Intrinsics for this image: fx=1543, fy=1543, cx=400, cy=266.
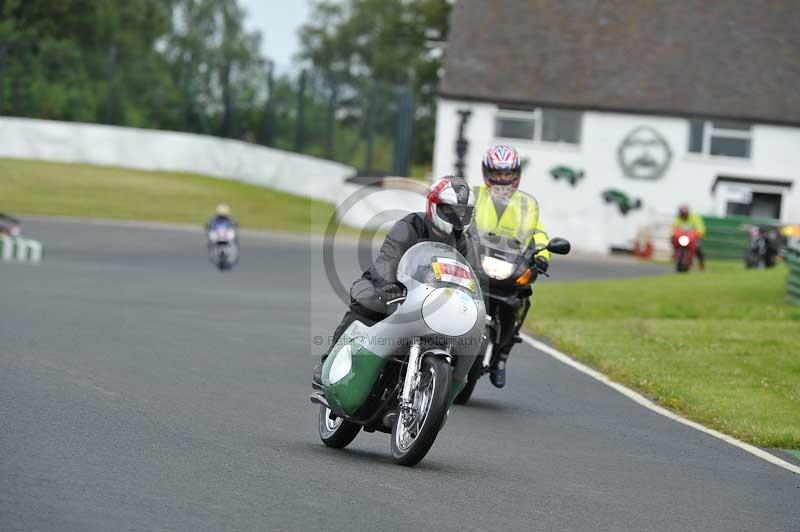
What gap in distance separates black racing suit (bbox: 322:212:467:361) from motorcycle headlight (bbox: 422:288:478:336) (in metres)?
0.33

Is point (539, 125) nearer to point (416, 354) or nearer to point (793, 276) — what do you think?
point (793, 276)

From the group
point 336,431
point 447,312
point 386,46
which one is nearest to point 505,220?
point 336,431

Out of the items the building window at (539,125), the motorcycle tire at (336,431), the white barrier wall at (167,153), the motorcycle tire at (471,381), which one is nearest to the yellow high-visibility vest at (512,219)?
the motorcycle tire at (471,381)

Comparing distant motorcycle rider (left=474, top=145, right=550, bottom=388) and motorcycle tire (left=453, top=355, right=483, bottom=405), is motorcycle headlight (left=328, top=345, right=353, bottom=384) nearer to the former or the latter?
motorcycle tire (left=453, top=355, right=483, bottom=405)

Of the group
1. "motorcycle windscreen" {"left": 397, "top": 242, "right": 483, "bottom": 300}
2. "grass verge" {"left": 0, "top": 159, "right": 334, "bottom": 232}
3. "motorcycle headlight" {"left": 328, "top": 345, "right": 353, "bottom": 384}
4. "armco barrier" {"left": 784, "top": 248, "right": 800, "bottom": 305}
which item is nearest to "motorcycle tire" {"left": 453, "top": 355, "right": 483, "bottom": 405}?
"motorcycle headlight" {"left": 328, "top": 345, "right": 353, "bottom": 384}

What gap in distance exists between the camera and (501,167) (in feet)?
39.8

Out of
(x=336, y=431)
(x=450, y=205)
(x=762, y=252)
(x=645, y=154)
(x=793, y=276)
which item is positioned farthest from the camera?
(x=645, y=154)

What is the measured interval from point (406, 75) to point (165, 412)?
293ft

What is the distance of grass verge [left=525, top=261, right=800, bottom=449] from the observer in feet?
41.8

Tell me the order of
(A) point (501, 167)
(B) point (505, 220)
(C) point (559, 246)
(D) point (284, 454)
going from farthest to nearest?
(B) point (505, 220), (A) point (501, 167), (C) point (559, 246), (D) point (284, 454)

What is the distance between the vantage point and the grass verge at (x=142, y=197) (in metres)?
46.5

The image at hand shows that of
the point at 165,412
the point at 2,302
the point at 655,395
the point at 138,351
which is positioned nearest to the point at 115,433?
the point at 165,412

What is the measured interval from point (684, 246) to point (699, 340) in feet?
56.1

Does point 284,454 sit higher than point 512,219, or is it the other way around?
point 512,219
